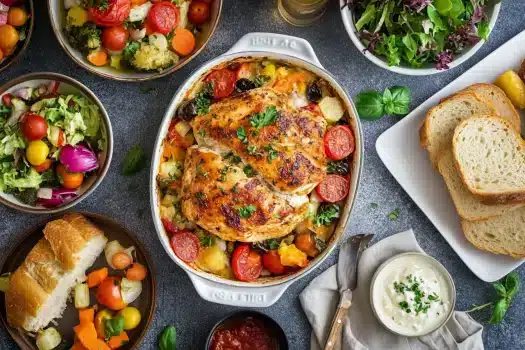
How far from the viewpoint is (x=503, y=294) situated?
4301 mm

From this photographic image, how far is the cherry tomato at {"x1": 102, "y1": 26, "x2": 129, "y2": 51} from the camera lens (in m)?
3.87

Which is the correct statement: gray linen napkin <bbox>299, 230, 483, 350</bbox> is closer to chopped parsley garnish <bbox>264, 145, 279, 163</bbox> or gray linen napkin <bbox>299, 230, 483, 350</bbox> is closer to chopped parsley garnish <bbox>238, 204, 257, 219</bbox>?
chopped parsley garnish <bbox>238, 204, 257, 219</bbox>

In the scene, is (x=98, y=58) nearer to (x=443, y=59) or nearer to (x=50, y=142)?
(x=50, y=142)

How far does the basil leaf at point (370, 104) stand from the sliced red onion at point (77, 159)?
1.69 m

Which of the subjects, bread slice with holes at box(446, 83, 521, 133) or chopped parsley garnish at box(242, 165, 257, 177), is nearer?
chopped parsley garnish at box(242, 165, 257, 177)

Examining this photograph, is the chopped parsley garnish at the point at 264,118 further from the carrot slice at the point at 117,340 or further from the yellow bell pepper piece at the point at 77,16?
the carrot slice at the point at 117,340

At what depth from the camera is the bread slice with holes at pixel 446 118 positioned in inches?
166

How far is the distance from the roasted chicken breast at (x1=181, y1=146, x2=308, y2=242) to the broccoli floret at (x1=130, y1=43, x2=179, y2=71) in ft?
1.88

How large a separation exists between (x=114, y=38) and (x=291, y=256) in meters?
1.66

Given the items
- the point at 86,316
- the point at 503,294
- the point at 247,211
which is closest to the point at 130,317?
the point at 86,316

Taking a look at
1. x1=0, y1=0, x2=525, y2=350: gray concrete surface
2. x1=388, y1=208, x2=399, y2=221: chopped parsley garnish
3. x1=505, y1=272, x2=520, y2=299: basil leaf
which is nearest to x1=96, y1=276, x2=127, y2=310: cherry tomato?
x1=0, y1=0, x2=525, y2=350: gray concrete surface

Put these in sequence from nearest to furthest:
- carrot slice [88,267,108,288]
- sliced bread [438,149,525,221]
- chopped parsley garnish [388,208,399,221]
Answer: carrot slice [88,267,108,288] < sliced bread [438,149,525,221] < chopped parsley garnish [388,208,399,221]

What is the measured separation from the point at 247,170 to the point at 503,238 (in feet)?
5.92

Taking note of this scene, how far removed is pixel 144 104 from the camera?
14.1ft
